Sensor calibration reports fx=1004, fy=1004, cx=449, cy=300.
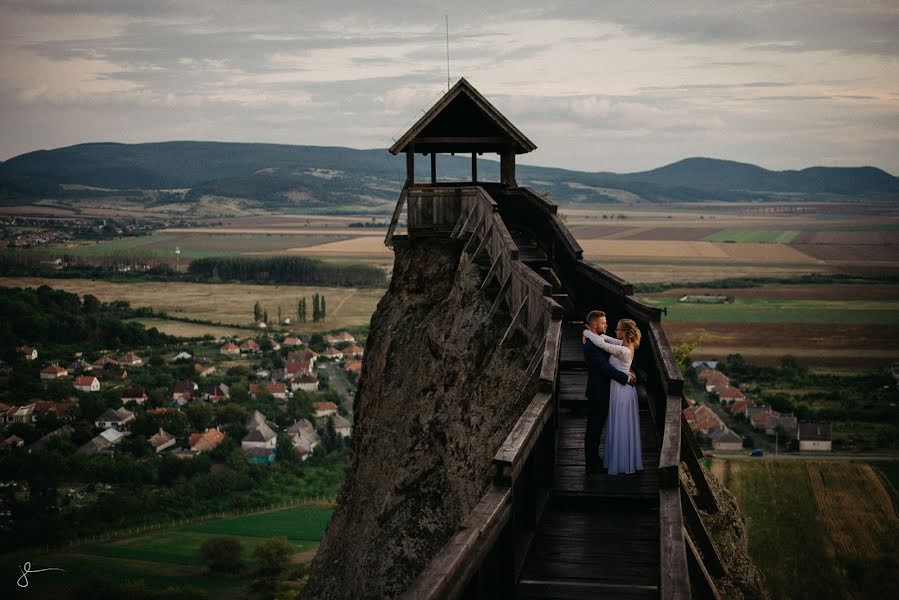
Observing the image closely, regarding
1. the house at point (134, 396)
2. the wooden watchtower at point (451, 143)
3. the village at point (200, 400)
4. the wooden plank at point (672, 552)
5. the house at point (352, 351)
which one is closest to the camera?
the wooden plank at point (672, 552)

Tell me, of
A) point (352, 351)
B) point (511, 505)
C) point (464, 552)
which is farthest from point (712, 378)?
point (464, 552)

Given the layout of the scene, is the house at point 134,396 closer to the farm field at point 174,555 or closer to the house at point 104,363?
the house at point 104,363

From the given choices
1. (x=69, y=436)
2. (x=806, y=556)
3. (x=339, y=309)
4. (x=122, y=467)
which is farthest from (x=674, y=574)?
(x=339, y=309)

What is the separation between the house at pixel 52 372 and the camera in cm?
12531

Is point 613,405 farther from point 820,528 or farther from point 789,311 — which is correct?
point 789,311

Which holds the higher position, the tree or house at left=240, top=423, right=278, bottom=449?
the tree

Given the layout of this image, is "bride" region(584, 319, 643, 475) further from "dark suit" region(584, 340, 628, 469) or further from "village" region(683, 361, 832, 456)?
"village" region(683, 361, 832, 456)

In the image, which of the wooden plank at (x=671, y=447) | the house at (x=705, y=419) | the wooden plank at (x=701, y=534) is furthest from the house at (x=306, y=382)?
the wooden plank at (x=671, y=447)

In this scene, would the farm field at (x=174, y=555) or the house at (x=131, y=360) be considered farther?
the house at (x=131, y=360)

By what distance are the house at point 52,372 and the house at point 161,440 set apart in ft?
113

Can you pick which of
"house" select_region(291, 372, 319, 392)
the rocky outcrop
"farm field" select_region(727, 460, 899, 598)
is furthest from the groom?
"house" select_region(291, 372, 319, 392)

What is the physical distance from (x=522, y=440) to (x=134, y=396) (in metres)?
112

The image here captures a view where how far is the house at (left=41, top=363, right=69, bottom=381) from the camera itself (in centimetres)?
12531

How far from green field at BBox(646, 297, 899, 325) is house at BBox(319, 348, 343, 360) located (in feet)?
132
